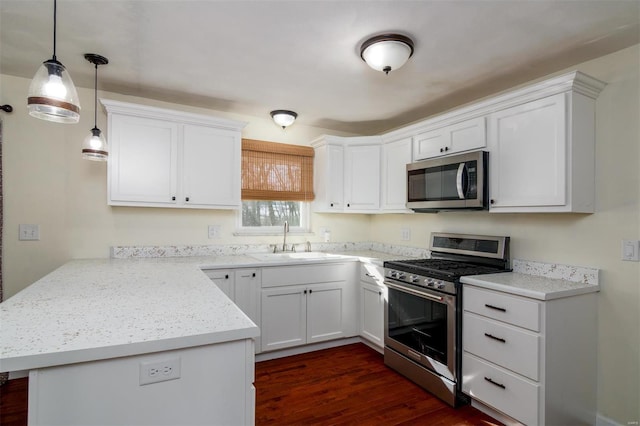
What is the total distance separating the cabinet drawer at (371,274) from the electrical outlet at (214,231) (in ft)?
4.87

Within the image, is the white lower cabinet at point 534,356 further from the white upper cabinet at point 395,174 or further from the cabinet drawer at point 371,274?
the white upper cabinet at point 395,174

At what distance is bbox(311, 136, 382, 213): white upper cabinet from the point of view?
3.60 metres

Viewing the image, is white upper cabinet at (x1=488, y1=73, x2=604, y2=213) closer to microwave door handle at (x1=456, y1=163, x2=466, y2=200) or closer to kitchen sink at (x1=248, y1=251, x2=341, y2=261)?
microwave door handle at (x1=456, y1=163, x2=466, y2=200)

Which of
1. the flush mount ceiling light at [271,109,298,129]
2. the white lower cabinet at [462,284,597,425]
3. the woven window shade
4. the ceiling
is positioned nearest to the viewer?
the ceiling

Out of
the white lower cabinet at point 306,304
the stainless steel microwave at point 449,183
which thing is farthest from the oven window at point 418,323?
the stainless steel microwave at point 449,183

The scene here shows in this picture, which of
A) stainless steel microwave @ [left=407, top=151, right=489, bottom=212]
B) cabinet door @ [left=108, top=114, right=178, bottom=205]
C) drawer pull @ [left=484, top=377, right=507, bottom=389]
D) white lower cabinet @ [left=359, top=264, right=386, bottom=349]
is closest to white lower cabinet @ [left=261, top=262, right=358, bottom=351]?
white lower cabinet @ [left=359, top=264, right=386, bottom=349]

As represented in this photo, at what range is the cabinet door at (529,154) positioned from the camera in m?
2.07

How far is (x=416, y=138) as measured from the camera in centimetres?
312

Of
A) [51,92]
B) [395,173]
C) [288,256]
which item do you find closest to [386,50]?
[395,173]

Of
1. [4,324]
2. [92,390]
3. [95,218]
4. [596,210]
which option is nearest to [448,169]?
[596,210]

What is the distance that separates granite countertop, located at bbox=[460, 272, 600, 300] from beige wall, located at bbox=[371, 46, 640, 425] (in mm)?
154

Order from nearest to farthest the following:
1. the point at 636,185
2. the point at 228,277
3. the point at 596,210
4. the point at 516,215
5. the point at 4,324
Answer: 1. the point at 4,324
2. the point at 636,185
3. the point at 596,210
4. the point at 516,215
5. the point at 228,277

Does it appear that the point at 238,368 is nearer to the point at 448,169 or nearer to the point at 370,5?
the point at 370,5

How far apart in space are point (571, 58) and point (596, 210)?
1.01 metres
